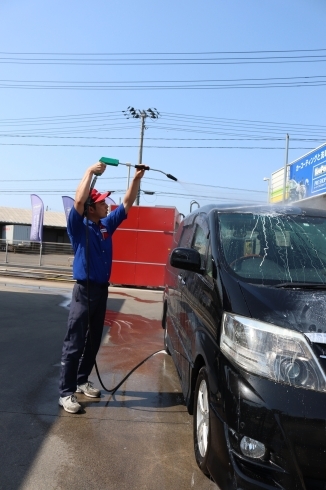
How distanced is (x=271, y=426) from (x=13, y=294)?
10509 mm

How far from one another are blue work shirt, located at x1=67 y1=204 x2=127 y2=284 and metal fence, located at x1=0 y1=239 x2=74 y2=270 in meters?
15.6

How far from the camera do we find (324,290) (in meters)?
2.75

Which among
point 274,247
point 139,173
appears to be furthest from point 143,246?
point 274,247

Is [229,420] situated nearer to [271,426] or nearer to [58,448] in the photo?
[271,426]

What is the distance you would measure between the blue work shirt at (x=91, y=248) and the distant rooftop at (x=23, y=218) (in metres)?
56.7

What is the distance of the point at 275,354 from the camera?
7.73 feet

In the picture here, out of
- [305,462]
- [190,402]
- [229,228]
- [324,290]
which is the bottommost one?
[190,402]

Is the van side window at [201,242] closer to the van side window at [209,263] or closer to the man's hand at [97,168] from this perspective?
the van side window at [209,263]

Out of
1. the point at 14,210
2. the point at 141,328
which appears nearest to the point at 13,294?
the point at 141,328

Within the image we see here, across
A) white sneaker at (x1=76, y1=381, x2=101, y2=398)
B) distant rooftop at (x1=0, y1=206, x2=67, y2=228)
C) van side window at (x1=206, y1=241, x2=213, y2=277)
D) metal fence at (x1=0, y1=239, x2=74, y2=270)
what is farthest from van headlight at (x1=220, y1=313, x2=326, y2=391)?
distant rooftop at (x1=0, y1=206, x2=67, y2=228)

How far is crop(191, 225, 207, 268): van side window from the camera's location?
12.0 feet

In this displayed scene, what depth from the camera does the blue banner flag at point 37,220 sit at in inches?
794

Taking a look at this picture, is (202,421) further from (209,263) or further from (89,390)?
(89,390)

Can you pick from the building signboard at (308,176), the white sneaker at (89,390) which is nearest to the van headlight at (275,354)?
the white sneaker at (89,390)
